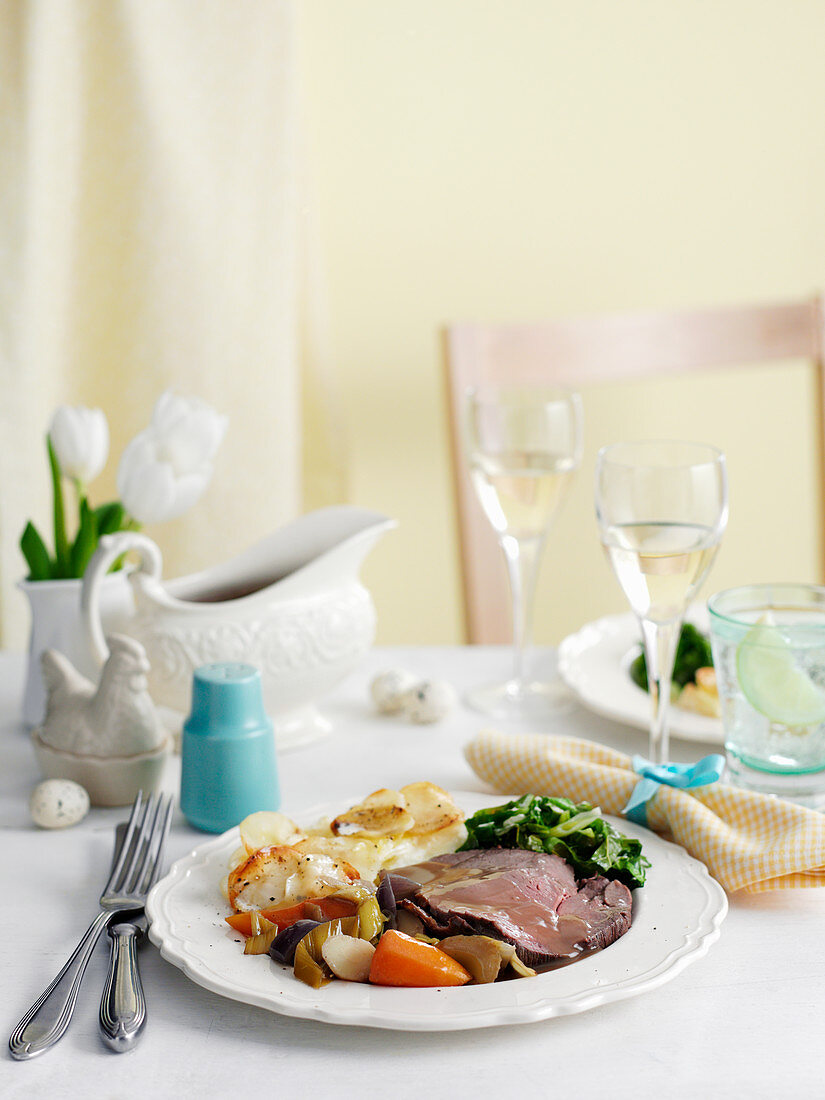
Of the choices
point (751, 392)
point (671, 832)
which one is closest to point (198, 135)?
point (751, 392)

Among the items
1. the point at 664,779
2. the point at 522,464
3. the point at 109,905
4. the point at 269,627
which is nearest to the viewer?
the point at 109,905

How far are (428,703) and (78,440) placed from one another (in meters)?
0.43

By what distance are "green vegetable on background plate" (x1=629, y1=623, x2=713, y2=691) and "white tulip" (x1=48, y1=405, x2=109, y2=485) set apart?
1.85 feet

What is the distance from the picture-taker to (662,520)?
782 millimetres

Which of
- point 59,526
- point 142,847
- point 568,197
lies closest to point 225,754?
point 142,847

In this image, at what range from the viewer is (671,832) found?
0.78 m

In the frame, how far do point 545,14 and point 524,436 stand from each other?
1.34 m

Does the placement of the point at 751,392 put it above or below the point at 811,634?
above

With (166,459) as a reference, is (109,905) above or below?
below

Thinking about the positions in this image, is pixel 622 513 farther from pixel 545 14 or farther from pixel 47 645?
pixel 545 14

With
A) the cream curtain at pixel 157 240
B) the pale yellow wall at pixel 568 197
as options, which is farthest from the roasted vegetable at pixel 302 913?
the pale yellow wall at pixel 568 197

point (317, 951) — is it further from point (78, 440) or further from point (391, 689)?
point (78, 440)

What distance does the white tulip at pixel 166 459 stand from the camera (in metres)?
1.00

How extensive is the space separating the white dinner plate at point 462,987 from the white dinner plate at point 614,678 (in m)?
0.26
